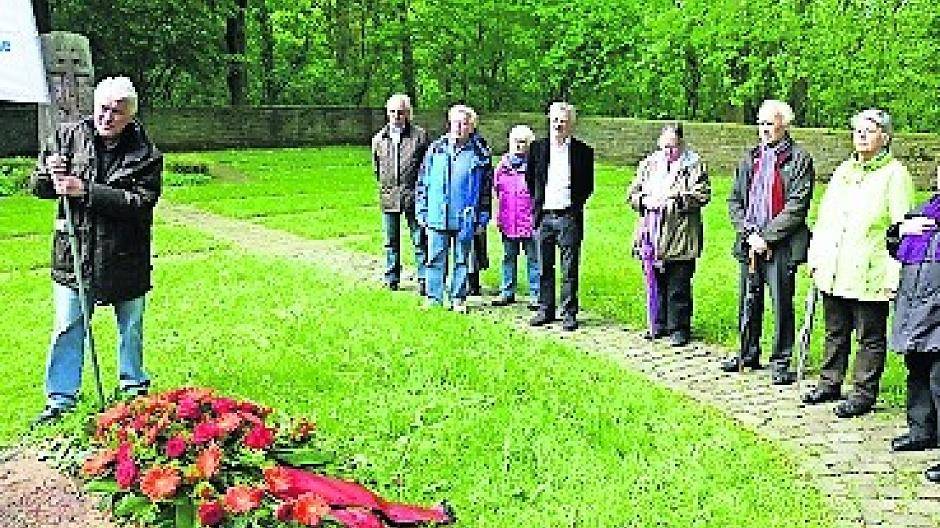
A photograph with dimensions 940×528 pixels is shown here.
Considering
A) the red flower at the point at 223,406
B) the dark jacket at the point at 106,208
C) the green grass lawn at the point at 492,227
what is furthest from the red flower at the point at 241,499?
the green grass lawn at the point at 492,227

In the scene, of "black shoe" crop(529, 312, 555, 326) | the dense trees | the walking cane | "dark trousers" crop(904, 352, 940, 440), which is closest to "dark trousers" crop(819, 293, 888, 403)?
"dark trousers" crop(904, 352, 940, 440)

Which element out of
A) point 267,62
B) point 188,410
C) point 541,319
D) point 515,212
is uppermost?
point 267,62

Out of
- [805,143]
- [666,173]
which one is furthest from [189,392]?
[805,143]

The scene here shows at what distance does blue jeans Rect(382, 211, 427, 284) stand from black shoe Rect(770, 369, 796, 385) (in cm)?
397

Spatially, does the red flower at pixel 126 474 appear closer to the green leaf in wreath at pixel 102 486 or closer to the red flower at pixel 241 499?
the green leaf in wreath at pixel 102 486

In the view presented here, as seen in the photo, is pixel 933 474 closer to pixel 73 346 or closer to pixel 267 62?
pixel 73 346

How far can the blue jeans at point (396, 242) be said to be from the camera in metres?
11.1

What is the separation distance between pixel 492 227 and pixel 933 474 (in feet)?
32.1

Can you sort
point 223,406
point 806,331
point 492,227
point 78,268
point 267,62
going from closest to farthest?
point 223,406
point 78,268
point 806,331
point 492,227
point 267,62

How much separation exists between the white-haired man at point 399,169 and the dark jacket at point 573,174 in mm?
1318

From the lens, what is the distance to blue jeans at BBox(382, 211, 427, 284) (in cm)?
1112

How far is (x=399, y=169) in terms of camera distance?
1095 centimetres

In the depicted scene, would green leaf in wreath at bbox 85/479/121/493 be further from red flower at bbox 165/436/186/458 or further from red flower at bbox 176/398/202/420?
red flower at bbox 176/398/202/420

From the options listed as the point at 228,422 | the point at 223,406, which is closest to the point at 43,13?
the point at 223,406
